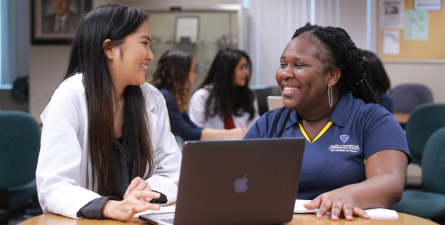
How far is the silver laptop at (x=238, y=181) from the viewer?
856 millimetres

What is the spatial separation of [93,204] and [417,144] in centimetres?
288

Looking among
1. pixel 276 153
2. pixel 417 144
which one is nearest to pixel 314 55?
pixel 276 153

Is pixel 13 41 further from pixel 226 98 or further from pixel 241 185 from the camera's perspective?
pixel 241 185

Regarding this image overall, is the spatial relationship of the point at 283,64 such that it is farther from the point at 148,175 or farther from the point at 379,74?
the point at 379,74

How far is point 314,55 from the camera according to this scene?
56.2 inches

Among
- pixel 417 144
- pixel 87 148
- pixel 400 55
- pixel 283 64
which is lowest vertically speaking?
pixel 417 144

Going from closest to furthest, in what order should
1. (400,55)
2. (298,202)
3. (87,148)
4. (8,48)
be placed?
(298,202), (87,148), (400,55), (8,48)

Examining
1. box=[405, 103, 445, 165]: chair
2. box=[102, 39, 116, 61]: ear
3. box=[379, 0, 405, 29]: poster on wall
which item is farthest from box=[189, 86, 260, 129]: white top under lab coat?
box=[379, 0, 405, 29]: poster on wall

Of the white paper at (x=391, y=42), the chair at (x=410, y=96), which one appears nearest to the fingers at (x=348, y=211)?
the chair at (x=410, y=96)

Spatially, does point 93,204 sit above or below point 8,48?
below

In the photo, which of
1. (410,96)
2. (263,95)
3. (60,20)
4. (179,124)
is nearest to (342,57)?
(179,124)

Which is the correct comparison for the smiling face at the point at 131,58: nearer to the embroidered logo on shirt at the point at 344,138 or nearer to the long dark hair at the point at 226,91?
the embroidered logo on shirt at the point at 344,138

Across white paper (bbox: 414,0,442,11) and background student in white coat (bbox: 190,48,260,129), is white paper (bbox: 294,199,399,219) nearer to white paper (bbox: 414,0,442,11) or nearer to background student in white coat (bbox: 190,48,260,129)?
background student in white coat (bbox: 190,48,260,129)

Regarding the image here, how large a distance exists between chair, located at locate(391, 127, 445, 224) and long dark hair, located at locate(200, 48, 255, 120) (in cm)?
136
